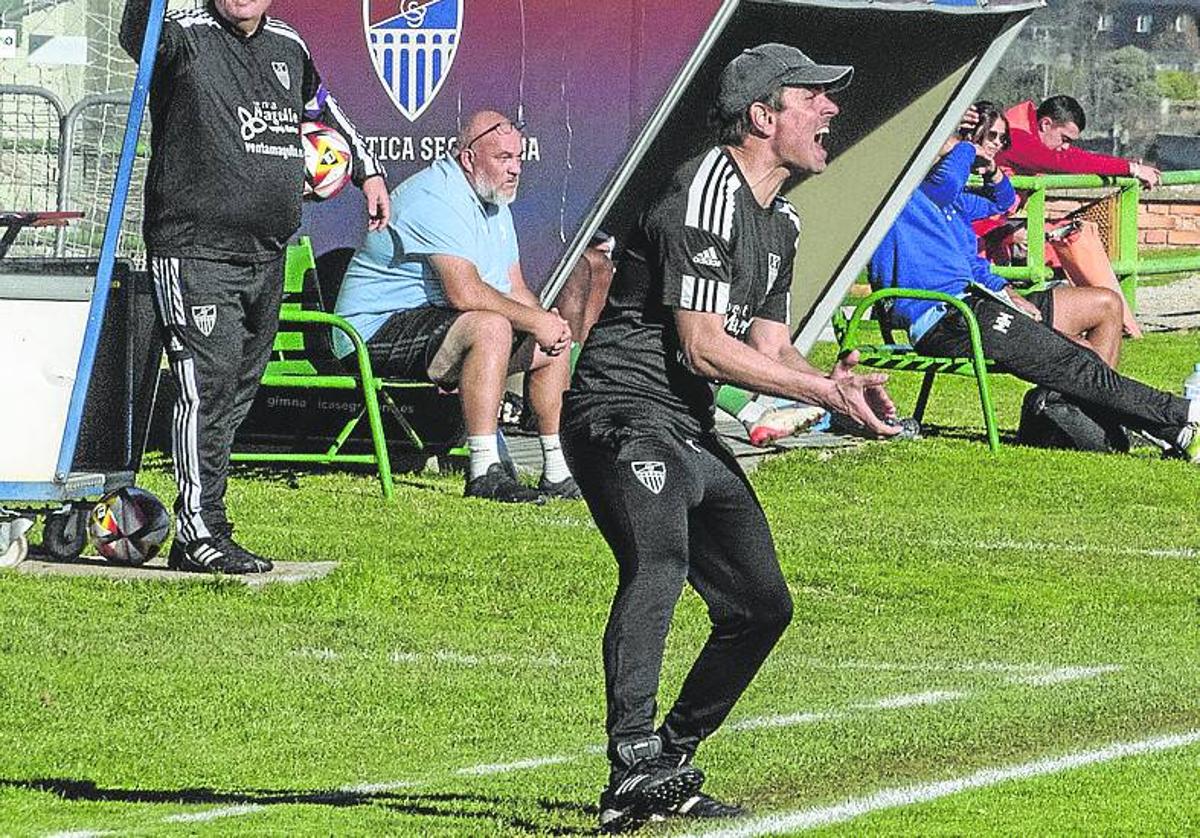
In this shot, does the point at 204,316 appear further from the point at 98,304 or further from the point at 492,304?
the point at 492,304

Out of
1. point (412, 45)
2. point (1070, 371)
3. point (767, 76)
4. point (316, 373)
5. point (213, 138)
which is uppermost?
point (767, 76)

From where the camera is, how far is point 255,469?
1273 centimetres

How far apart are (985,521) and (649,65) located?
2909mm

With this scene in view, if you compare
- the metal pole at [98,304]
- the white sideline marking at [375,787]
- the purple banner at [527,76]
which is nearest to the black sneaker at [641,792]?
the white sideline marking at [375,787]

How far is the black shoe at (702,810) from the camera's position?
19.6ft

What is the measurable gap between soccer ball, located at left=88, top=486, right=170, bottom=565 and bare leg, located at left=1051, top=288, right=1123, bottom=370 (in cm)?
657

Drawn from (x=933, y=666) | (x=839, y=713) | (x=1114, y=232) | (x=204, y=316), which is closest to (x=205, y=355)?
(x=204, y=316)

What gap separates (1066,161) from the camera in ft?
64.1

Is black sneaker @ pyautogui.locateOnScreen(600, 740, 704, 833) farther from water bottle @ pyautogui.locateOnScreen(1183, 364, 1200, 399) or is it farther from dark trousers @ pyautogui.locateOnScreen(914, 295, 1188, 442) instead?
water bottle @ pyautogui.locateOnScreen(1183, 364, 1200, 399)

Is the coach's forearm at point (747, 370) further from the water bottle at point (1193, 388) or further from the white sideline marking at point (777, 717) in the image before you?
the water bottle at point (1193, 388)

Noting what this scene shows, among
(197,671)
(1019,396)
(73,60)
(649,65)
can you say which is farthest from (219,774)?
(1019,396)

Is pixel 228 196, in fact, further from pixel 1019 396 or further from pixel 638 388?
pixel 1019 396

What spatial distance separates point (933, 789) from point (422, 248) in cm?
637

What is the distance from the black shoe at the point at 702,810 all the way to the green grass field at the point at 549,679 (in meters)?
0.07
